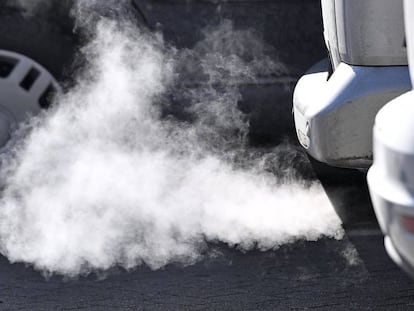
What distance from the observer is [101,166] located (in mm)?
5016

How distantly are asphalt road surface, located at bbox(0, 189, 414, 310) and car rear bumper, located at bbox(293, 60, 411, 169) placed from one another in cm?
64

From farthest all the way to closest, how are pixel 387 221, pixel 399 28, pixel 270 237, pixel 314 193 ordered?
1. pixel 314 193
2. pixel 270 237
3. pixel 399 28
4. pixel 387 221

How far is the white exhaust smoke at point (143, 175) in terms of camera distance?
4.34 metres

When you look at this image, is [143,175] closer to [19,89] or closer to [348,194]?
A: [19,89]

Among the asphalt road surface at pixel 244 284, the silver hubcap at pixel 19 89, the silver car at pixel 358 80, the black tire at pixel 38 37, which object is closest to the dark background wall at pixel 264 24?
the black tire at pixel 38 37

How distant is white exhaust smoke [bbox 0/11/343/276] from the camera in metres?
4.34

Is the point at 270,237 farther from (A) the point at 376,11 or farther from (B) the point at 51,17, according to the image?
(B) the point at 51,17

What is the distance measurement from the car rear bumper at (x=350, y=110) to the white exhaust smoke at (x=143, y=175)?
100cm

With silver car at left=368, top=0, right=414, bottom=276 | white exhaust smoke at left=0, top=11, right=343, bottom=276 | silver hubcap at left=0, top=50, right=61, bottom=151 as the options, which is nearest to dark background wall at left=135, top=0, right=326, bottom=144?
white exhaust smoke at left=0, top=11, right=343, bottom=276

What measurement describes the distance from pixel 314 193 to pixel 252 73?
79 cm

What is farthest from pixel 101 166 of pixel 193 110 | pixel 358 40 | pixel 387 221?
pixel 387 221

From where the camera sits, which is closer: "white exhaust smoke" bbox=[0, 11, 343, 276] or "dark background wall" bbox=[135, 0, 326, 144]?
"white exhaust smoke" bbox=[0, 11, 343, 276]

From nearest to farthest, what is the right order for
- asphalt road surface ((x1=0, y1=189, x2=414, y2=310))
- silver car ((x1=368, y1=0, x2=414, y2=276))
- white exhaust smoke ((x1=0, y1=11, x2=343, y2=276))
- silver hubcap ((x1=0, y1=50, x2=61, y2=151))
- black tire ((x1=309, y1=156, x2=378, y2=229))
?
silver car ((x1=368, y1=0, x2=414, y2=276)) < asphalt road surface ((x1=0, y1=189, x2=414, y2=310)) < white exhaust smoke ((x1=0, y1=11, x2=343, y2=276)) < black tire ((x1=309, y1=156, x2=378, y2=229)) < silver hubcap ((x1=0, y1=50, x2=61, y2=151))

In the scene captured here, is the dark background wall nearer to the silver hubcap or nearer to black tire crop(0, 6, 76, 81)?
black tire crop(0, 6, 76, 81)
